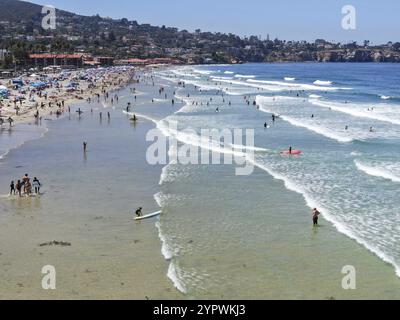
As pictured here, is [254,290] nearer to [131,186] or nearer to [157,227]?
[157,227]

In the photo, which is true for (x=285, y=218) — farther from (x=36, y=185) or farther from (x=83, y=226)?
(x=36, y=185)

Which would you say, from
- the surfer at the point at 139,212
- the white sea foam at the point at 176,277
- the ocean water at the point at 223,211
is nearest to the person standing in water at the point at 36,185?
the ocean water at the point at 223,211

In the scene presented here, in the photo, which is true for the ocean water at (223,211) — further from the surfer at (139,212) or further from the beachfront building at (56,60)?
the beachfront building at (56,60)

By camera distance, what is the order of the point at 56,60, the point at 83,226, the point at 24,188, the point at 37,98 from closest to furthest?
1. the point at 83,226
2. the point at 24,188
3. the point at 37,98
4. the point at 56,60

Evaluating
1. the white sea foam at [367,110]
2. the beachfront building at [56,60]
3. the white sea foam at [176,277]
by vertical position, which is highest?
the beachfront building at [56,60]

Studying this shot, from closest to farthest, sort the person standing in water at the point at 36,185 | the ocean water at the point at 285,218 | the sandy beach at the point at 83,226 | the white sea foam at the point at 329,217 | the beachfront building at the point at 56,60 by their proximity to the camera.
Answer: the sandy beach at the point at 83,226 < the ocean water at the point at 285,218 < the white sea foam at the point at 329,217 < the person standing in water at the point at 36,185 < the beachfront building at the point at 56,60

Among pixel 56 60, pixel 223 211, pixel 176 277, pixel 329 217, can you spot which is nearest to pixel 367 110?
pixel 329 217

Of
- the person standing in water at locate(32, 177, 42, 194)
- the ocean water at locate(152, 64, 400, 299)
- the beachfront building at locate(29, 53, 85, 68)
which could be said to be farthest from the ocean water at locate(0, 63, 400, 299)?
the beachfront building at locate(29, 53, 85, 68)

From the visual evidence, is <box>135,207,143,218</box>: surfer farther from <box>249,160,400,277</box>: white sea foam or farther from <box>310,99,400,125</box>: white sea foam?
<box>310,99,400,125</box>: white sea foam
